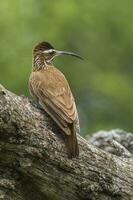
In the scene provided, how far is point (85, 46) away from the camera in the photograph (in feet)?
88.6

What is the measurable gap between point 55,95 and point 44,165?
4.03ft

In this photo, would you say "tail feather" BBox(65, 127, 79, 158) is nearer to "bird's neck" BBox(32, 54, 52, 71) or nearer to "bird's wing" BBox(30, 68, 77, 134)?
"bird's wing" BBox(30, 68, 77, 134)

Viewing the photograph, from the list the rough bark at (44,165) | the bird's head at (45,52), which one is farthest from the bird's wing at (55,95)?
the bird's head at (45,52)

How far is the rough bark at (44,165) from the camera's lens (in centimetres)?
1053

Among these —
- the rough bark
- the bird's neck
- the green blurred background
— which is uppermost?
the green blurred background

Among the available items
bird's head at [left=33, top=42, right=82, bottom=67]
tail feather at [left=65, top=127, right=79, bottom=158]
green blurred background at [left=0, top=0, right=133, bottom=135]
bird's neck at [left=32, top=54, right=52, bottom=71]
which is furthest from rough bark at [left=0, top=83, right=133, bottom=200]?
green blurred background at [left=0, top=0, right=133, bottom=135]

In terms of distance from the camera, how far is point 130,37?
2656 cm

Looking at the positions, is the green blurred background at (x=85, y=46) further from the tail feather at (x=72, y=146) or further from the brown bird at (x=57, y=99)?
the tail feather at (x=72, y=146)

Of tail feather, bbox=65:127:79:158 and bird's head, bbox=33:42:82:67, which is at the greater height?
bird's head, bbox=33:42:82:67

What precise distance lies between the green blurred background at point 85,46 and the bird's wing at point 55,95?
429 inches

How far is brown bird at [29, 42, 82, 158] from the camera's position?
11.0 metres

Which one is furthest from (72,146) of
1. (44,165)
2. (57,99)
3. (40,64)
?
(40,64)

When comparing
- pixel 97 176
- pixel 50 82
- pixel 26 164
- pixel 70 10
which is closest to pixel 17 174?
pixel 26 164

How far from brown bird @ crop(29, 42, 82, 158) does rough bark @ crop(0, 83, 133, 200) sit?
0.10 meters
